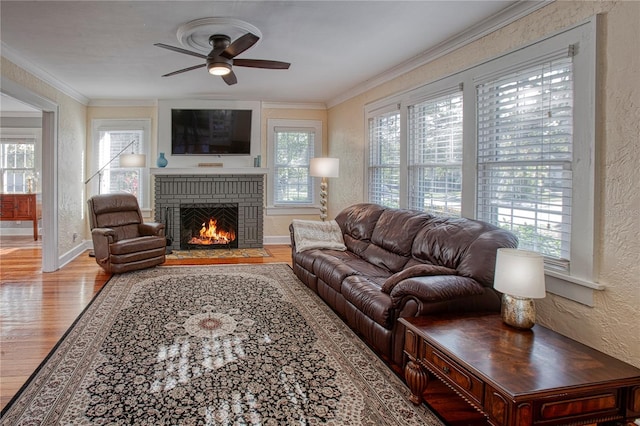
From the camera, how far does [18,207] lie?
28.2ft

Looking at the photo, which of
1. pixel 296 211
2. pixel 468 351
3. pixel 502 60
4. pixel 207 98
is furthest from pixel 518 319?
pixel 207 98

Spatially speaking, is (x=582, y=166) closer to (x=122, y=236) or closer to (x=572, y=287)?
(x=572, y=287)

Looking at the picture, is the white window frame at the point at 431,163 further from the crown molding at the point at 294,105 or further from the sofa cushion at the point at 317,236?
the crown molding at the point at 294,105

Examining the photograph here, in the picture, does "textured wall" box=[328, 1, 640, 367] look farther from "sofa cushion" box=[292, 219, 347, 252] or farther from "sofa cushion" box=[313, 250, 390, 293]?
"sofa cushion" box=[292, 219, 347, 252]

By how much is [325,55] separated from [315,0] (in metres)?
1.47

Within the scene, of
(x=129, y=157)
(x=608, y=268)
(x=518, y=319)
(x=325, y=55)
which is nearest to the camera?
(x=518, y=319)

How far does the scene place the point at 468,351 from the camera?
6.73 ft

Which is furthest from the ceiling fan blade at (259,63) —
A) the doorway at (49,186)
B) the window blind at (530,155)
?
the doorway at (49,186)

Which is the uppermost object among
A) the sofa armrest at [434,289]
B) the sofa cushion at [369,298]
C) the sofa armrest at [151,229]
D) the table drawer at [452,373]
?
the sofa armrest at [151,229]

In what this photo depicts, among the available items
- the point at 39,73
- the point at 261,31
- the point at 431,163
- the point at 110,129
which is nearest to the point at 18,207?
the point at 110,129

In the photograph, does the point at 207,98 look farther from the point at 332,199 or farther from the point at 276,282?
the point at 276,282

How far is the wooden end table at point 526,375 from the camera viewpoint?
171 cm

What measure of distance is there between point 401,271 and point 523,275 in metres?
1.08

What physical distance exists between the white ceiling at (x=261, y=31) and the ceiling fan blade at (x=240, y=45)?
233 mm
